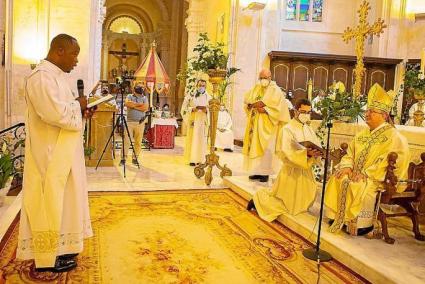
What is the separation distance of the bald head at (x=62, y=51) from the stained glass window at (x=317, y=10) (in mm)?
13258

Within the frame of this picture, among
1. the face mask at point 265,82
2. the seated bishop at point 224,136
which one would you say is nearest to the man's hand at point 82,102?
the face mask at point 265,82

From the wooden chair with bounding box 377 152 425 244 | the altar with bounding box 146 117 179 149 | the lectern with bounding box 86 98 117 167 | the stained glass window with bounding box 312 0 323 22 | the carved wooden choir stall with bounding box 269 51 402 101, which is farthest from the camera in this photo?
the stained glass window with bounding box 312 0 323 22

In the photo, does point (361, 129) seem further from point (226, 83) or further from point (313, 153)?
point (226, 83)

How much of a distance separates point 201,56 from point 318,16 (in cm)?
956

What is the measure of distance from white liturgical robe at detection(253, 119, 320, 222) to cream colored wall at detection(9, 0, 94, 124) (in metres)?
6.06

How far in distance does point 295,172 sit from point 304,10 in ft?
37.1

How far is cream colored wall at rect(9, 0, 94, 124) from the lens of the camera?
9336mm

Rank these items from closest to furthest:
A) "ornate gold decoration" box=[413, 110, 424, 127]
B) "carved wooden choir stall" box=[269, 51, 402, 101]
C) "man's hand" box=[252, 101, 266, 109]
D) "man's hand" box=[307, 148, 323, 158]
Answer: "man's hand" box=[307, 148, 323, 158] → "ornate gold decoration" box=[413, 110, 424, 127] → "man's hand" box=[252, 101, 266, 109] → "carved wooden choir stall" box=[269, 51, 402, 101]

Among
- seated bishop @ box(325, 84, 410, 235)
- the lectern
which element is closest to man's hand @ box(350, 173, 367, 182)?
seated bishop @ box(325, 84, 410, 235)

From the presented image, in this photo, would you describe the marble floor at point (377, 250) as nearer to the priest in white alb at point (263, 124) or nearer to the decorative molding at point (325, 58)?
the priest in white alb at point (263, 124)

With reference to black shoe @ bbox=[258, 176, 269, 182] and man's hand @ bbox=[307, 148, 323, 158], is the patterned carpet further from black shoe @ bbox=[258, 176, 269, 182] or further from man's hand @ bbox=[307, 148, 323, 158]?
black shoe @ bbox=[258, 176, 269, 182]

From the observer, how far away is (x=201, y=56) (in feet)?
23.6

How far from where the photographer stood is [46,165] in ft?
11.1

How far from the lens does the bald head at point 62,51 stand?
3.39 metres
